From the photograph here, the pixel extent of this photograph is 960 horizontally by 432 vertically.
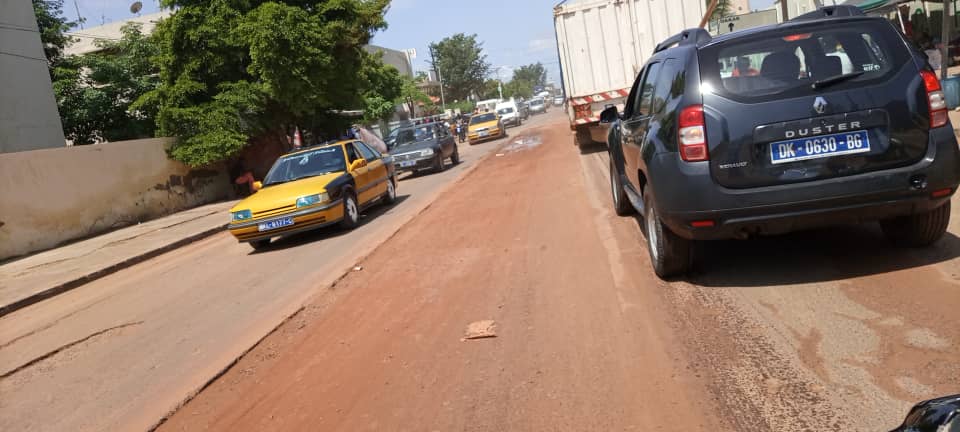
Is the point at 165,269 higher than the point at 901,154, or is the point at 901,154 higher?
the point at 901,154

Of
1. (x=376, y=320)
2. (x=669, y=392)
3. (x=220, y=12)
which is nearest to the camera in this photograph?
(x=669, y=392)

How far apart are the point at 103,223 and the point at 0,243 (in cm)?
308

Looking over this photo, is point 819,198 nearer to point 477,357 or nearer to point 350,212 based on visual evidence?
point 477,357

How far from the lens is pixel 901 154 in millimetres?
4379

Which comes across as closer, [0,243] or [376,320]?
[376,320]

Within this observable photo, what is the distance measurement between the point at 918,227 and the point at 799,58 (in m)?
1.62

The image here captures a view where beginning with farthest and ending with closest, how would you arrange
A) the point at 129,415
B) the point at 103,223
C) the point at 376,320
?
the point at 103,223, the point at 376,320, the point at 129,415

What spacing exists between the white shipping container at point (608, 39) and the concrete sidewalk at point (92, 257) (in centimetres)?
902

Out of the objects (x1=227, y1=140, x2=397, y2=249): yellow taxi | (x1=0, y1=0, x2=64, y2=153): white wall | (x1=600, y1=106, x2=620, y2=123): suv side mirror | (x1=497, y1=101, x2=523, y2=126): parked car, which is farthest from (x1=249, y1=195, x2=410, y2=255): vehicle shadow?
(x1=497, y1=101, x2=523, y2=126): parked car

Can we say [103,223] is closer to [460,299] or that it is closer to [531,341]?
[460,299]

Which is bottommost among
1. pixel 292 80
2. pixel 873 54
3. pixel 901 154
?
pixel 901 154

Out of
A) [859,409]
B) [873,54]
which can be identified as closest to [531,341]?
[859,409]

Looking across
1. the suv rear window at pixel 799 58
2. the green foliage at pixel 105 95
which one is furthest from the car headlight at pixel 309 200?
the green foliage at pixel 105 95

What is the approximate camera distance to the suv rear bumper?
4363 millimetres
